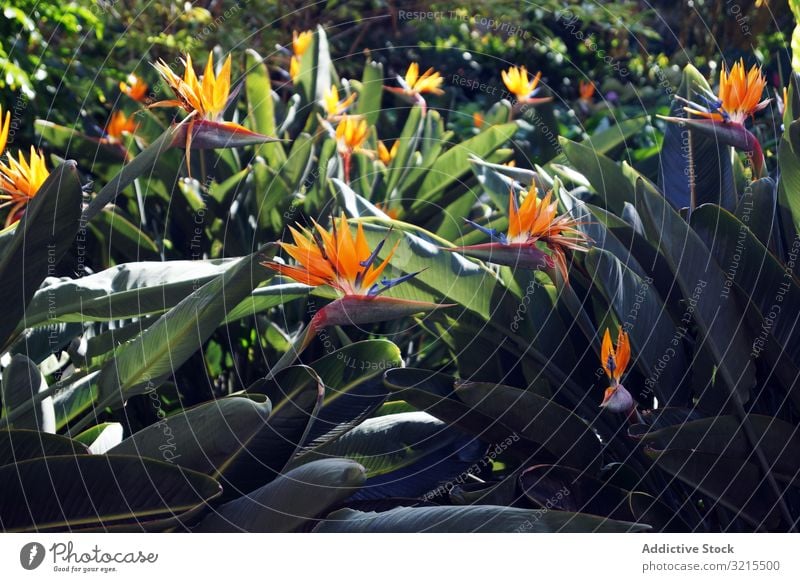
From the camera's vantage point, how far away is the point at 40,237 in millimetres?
1236

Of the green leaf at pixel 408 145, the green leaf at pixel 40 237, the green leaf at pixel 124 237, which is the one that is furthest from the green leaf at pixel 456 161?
the green leaf at pixel 40 237

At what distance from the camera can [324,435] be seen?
1398 mm

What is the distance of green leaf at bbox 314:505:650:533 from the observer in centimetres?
119

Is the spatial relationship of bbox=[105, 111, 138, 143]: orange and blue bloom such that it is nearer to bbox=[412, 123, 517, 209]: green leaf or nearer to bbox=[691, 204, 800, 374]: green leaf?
bbox=[412, 123, 517, 209]: green leaf

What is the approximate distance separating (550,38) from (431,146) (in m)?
2.08

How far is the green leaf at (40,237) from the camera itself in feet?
A: 3.95

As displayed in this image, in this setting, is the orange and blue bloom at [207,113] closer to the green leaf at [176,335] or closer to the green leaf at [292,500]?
the green leaf at [176,335]

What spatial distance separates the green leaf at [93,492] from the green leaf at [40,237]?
26 centimetres

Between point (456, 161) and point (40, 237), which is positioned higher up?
point (40, 237)

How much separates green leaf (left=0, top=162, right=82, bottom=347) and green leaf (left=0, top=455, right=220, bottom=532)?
0.85ft

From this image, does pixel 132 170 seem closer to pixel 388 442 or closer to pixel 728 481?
pixel 388 442

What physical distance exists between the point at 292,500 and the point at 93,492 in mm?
Result: 289

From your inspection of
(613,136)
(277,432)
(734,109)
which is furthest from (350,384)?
(613,136)

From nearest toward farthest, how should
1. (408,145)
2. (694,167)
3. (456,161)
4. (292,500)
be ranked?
(292,500), (694,167), (456,161), (408,145)
